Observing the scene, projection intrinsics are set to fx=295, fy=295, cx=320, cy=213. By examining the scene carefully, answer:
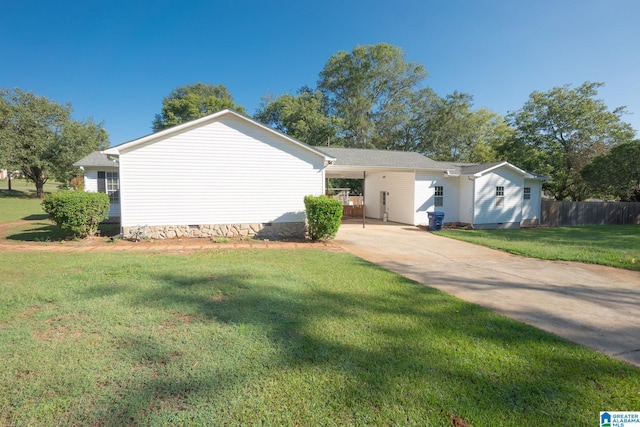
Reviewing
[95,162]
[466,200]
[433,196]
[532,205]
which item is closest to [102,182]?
[95,162]

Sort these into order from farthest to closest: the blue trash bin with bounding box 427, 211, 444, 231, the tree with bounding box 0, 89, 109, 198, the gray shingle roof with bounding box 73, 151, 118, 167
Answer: the tree with bounding box 0, 89, 109, 198, the gray shingle roof with bounding box 73, 151, 118, 167, the blue trash bin with bounding box 427, 211, 444, 231

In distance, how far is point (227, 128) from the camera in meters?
10.6

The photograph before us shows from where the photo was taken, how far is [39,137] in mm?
27953

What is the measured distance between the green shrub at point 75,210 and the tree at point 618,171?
26.0m

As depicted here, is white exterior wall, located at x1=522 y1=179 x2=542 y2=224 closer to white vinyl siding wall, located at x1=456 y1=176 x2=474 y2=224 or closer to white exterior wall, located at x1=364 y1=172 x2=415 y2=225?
white vinyl siding wall, located at x1=456 y1=176 x2=474 y2=224

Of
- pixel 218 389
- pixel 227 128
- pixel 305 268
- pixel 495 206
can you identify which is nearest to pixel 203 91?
pixel 227 128

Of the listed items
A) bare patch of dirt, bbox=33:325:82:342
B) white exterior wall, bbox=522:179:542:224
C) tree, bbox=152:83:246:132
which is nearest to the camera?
bare patch of dirt, bbox=33:325:82:342

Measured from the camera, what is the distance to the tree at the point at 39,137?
27219mm

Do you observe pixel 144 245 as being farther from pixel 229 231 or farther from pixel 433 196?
pixel 433 196

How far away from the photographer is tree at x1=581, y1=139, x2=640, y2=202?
671 inches

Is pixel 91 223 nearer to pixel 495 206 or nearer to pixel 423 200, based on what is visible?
pixel 423 200

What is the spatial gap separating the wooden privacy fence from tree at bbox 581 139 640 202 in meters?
1.27

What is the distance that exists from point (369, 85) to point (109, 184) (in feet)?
93.4

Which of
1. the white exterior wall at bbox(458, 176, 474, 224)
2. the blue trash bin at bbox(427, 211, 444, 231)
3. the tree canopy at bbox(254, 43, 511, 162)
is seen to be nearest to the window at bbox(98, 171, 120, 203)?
the blue trash bin at bbox(427, 211, 444, 231)
